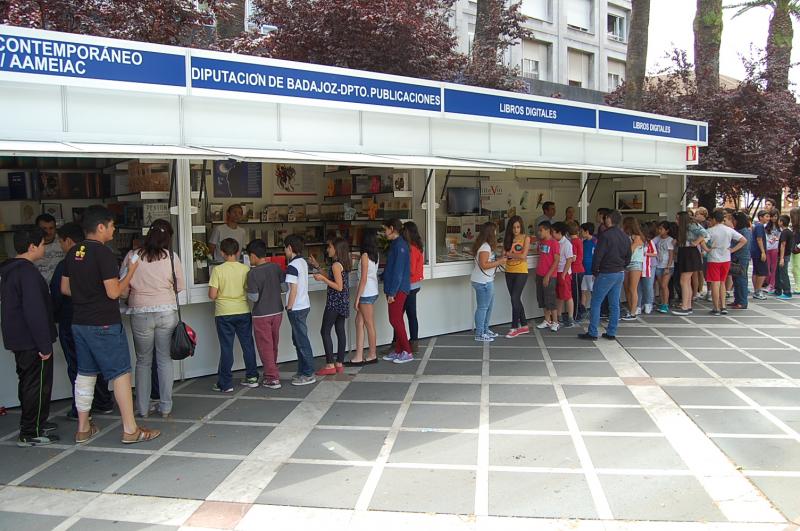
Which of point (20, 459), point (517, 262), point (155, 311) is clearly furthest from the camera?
point (517, 262)

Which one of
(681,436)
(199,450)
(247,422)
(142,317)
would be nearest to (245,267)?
(142,317)

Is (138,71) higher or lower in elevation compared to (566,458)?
higher

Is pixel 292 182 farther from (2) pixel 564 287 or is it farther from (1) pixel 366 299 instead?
(2) pixel 564 287

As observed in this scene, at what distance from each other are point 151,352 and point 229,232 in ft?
8.50

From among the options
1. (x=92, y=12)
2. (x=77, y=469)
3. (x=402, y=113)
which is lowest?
(x=77, y=469)

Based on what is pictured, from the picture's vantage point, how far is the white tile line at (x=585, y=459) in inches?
147

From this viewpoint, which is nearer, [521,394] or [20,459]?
[20,459]

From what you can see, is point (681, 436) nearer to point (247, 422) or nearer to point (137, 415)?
point (247, 422)

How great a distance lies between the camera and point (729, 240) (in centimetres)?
973

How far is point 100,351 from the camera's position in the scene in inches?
186

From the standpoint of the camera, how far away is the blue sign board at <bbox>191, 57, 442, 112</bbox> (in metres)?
6.29

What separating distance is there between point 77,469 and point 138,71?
3373 millimetres

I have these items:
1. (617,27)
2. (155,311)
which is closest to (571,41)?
(617,27)

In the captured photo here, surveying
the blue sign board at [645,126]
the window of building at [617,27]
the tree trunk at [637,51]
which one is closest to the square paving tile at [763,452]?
the blue sign board at [645,126]
